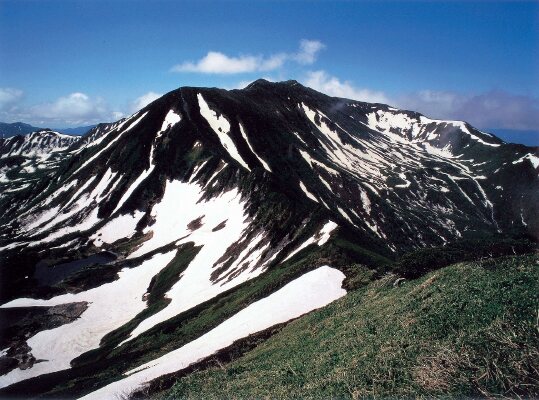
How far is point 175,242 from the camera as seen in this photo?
304 ft

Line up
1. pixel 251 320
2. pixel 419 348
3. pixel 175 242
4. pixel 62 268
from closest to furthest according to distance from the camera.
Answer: pixel 419 348, pixel 251 320, pixel 175 242, pixel 62 268

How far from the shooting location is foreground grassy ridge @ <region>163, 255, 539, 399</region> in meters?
11.2

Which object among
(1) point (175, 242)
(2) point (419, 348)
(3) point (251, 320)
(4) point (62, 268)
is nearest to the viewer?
(2) point (419, 348)

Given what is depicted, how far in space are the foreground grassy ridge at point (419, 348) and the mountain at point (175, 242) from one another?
13216 millimetres

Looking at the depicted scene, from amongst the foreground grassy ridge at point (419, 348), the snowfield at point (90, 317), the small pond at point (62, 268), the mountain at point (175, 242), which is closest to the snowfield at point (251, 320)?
A: the mountain at point (175, 242)

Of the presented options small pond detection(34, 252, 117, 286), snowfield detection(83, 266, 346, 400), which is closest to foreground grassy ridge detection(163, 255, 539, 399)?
snowfield detection(83, 266, 346, 400)

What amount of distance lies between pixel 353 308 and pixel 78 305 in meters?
65.4

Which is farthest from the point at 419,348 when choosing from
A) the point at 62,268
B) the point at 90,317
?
the point at 62,268

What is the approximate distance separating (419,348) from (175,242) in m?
82.5

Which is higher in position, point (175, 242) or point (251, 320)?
point (175, 242)

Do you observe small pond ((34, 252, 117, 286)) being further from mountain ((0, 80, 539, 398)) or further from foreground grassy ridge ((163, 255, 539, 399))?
foreground grassy ridge ((163, 255, 539, 399))

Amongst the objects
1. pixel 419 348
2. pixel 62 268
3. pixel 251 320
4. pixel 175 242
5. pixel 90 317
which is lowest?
pixel 419 348

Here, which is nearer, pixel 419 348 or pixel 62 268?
pixel 419 348

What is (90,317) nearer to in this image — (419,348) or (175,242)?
(175,242)
